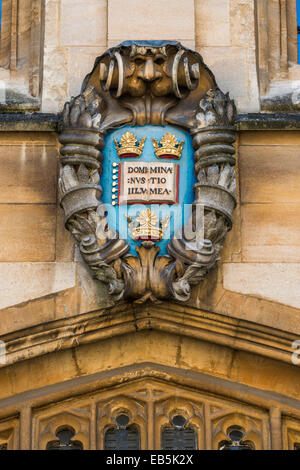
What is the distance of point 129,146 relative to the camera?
43.0 feet

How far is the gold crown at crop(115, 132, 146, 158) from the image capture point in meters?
13.1

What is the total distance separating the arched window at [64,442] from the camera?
42.2 feet

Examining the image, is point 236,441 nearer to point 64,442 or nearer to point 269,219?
point 64,442

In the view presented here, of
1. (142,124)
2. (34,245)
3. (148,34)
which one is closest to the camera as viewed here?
(34,245)

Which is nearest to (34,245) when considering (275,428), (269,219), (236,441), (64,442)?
(64,442)

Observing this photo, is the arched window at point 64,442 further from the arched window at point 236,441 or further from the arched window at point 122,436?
the arched window at point 236,441

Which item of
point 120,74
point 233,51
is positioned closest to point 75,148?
point 120,74

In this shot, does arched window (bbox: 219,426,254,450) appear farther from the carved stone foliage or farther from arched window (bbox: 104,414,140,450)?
the carved stone foliage

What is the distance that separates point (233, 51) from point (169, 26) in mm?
493

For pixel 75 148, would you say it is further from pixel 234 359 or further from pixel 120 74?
pixel 234 359

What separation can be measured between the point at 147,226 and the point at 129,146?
620 mm

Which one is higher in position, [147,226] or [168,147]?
[168,147]

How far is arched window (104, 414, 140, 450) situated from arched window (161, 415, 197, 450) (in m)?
0.19

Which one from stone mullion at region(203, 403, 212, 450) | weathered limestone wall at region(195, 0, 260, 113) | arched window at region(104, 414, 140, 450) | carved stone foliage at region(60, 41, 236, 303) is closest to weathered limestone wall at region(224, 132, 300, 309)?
carved stone foliage at region(60, 41, 236, 303)
